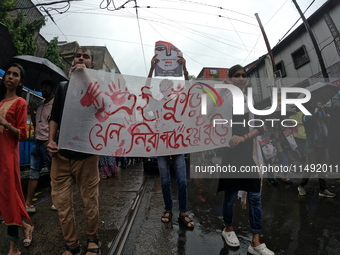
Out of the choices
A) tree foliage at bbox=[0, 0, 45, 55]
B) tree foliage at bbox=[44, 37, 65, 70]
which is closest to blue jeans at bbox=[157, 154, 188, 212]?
tree foliage at bbox=[0, 0, 45, 55]

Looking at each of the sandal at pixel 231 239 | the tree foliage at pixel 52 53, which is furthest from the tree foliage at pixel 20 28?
the sandal at pixel 231 239

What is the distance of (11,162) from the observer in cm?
178

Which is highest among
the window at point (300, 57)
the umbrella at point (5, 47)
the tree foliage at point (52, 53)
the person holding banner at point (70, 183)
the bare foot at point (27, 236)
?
the window at point (300, 57)

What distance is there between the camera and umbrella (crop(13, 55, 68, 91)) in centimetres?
305

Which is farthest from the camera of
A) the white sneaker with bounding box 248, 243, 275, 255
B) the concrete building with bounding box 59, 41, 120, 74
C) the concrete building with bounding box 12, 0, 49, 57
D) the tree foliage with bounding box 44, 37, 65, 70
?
the concrete building with bounding box 59, 41, 120, 74

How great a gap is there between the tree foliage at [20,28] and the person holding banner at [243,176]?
1006cm

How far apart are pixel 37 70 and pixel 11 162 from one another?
2.01 metres

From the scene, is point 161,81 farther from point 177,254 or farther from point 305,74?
point 305,74

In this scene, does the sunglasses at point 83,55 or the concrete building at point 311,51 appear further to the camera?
the concrete building at point 311,51

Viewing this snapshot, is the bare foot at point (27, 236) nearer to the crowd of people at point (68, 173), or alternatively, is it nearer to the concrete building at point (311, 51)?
the crowd of people at point (68, 173)

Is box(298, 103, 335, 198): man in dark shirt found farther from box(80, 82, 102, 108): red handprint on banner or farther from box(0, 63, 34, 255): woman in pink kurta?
box(0, 63, 34, 255): woman in pink kurta

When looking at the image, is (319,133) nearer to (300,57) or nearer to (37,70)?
(37,70)

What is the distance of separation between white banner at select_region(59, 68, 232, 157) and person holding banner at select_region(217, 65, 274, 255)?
5.7 inches

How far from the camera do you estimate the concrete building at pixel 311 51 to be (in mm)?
11016
